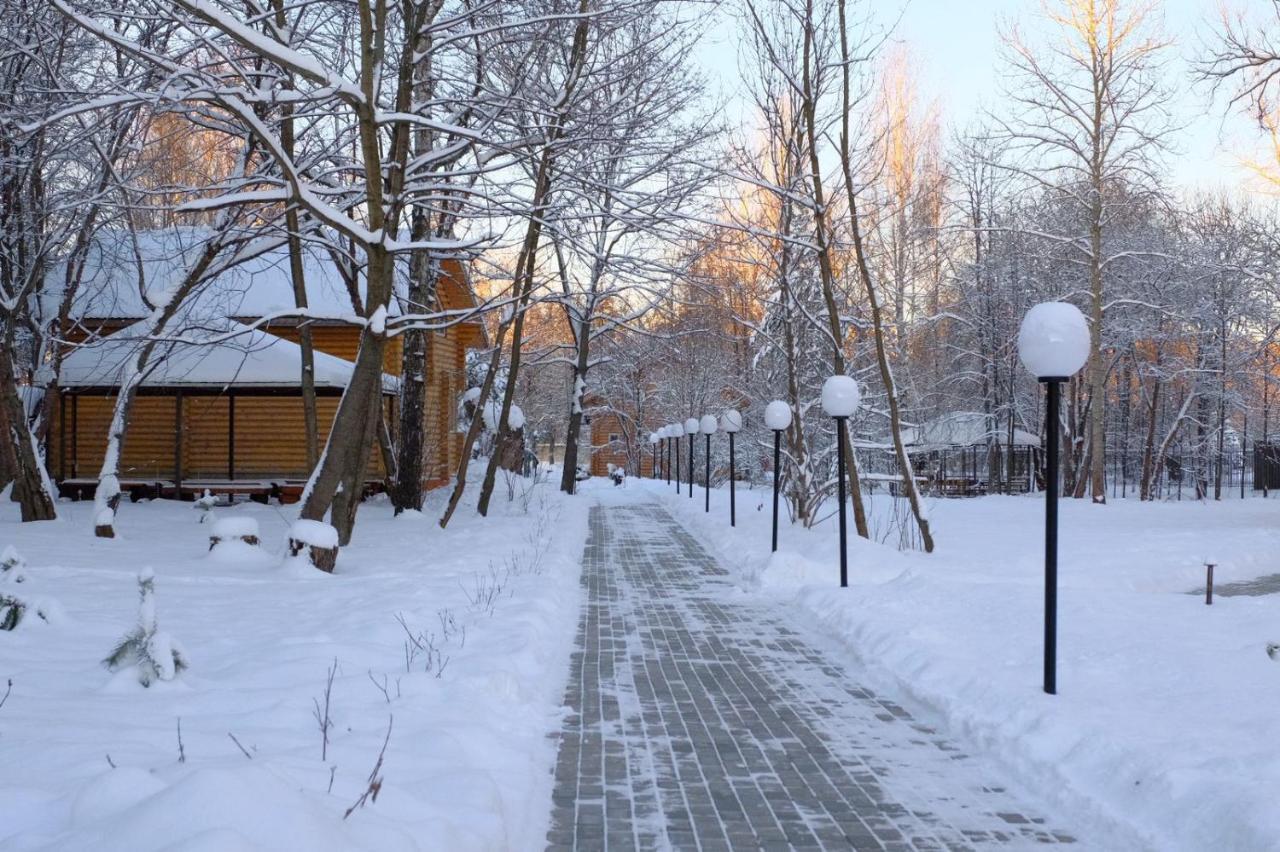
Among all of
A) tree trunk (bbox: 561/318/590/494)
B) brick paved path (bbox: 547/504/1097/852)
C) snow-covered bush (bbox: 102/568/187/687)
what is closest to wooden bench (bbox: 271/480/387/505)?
tree trunk (bbox: 561/318/590/494)

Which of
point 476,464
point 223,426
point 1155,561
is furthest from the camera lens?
point 476,464

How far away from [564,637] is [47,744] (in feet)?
15.7

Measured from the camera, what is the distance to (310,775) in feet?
14.6

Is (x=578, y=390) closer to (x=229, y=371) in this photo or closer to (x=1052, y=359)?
(x=229, y=371)

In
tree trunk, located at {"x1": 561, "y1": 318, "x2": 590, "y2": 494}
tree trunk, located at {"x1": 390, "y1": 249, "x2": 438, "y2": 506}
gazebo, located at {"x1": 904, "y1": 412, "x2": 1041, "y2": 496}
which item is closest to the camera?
tree trunk, located at {"x1": 390, "y1": 249, "x2": 438, "y2": 506}

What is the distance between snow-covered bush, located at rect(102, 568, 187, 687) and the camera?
611 centimetres

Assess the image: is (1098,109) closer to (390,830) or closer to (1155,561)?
(1155,561)

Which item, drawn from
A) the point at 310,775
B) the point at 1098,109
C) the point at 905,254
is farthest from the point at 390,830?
the point at 905,254

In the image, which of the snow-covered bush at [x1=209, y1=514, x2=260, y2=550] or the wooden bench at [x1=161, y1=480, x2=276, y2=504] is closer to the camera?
the snow-covered bush at [x1=209, y1=514, x2=260, y2=550]

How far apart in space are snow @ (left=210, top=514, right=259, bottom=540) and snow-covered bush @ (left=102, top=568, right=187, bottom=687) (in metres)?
6.39

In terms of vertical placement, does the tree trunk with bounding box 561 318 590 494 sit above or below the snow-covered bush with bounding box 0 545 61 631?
above

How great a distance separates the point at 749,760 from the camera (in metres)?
5.67

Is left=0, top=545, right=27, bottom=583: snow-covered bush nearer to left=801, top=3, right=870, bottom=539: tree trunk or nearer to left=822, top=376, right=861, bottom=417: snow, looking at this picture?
left=822, top=376, right=861, bottom=417: snow

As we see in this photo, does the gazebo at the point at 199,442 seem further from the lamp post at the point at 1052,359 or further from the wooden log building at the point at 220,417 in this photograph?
the lamp post at the point at 1052,359
